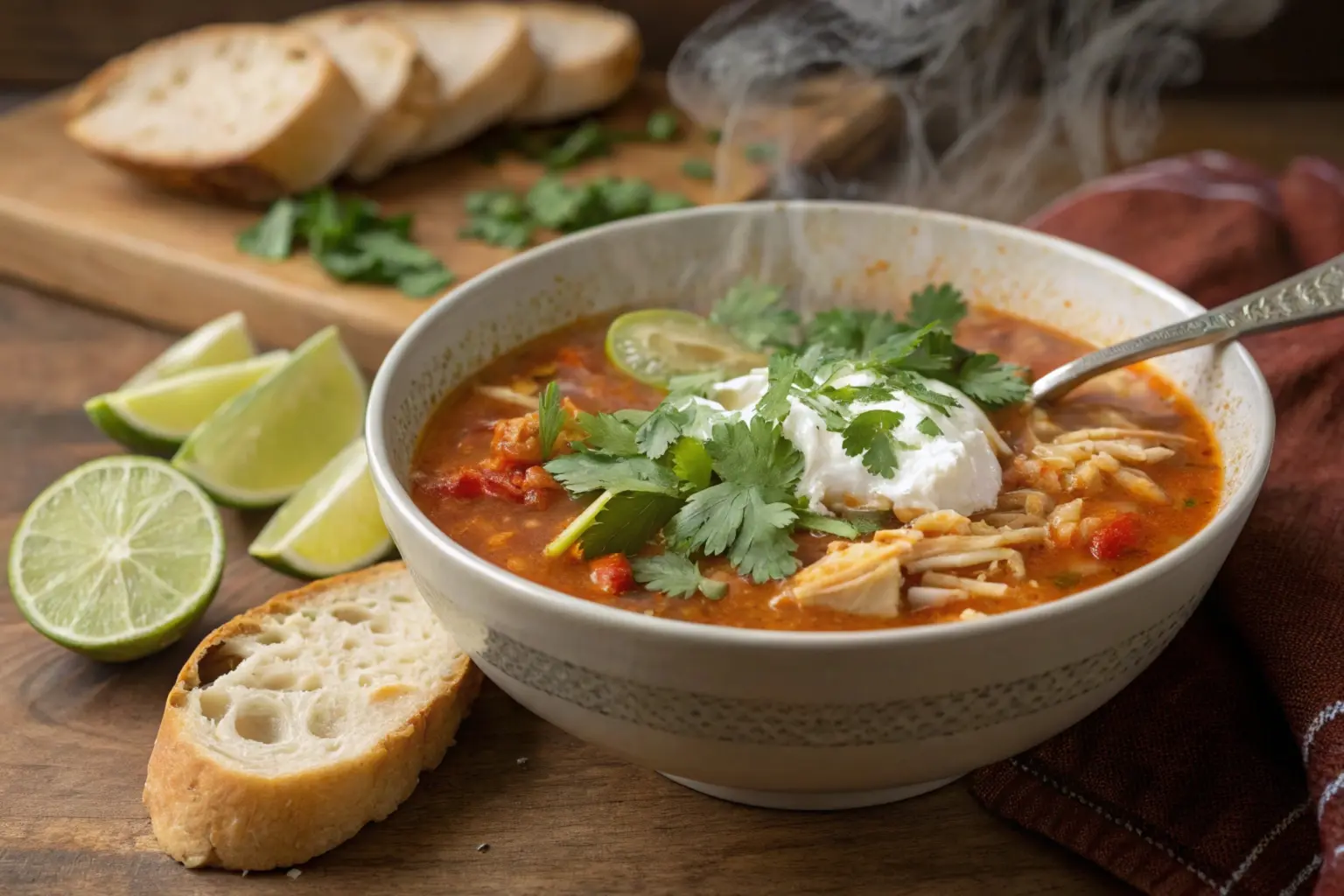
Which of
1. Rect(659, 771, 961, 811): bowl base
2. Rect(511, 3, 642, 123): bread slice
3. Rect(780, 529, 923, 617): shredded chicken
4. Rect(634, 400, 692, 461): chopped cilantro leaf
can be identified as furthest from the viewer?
Rect(511, 3, 642, 123): bread slice

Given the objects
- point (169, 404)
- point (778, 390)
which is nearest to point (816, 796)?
point (778, 390)

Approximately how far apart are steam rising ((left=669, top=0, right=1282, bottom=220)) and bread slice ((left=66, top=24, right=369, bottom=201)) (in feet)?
Result: 4.20

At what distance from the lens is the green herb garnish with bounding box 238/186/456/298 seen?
14.1 ft

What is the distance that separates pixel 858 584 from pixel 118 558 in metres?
1.69

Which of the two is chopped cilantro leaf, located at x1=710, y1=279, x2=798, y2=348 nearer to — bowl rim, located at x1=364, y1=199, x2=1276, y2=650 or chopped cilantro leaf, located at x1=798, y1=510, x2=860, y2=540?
bowl rim, located at x1=364, y1=199, x2=1276, y2=650

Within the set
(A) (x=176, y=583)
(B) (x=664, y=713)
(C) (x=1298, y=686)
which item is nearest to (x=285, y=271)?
(A) (x=176, y=583)

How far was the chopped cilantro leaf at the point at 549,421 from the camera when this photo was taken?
9.23 ft

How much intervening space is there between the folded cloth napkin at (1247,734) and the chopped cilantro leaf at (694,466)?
78cm

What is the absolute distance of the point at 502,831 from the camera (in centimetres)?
257

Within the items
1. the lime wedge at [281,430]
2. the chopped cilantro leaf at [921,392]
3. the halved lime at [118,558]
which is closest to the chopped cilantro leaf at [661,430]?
the chopped cilantro leaf at [921,392]

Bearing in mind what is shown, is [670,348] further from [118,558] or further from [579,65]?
[579,65]

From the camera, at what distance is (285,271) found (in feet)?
14.5

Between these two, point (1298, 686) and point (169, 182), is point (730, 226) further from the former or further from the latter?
point (169, 182)

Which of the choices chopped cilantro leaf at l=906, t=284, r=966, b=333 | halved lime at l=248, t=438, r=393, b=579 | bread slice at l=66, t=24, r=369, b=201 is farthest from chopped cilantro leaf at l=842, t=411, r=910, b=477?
bread slice at l=66, t=24, r=369, b=201
